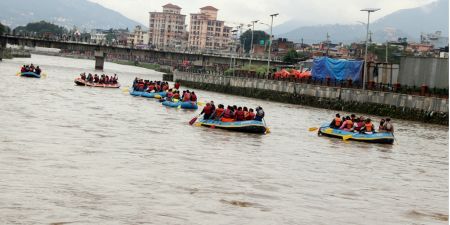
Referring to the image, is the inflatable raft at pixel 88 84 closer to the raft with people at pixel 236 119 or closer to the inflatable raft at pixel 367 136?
the raft with people at pixel 236 119

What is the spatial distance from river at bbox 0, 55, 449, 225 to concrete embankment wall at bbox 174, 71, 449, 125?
1605cm

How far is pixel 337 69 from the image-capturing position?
82.8 metres

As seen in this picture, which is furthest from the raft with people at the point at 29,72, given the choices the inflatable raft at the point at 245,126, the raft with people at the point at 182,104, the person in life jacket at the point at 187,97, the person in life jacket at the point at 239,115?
the person in life jacket at the point at 239,115

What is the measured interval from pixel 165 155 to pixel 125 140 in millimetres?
4743

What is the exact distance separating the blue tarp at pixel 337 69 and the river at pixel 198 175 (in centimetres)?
3333

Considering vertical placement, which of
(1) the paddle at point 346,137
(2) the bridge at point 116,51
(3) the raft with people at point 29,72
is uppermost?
(2) the bridge at point 116,51

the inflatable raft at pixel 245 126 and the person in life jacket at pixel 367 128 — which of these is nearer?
the inflatable raft at pixel 245 126

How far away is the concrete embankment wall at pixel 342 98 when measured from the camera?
206 feet

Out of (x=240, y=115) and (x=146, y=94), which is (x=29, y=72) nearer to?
(x=146, y=94)

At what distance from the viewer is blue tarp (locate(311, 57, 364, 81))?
80.2 metres

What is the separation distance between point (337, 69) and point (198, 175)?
193 ft

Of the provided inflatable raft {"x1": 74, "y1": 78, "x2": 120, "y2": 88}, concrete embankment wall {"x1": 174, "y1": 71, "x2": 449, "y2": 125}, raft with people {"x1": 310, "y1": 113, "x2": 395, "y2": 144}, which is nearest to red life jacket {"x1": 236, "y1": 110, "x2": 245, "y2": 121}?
raft with people {"x1": 310, "y1": 113, "x2": 395, "y2": 144}

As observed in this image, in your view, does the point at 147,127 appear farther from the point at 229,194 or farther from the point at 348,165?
the point at 229,194

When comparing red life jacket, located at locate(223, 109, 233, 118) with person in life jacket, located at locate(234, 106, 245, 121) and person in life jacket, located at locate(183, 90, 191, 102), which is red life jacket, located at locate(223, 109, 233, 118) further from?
person in life jacket, located at locate(183, 90, 191, 102)
